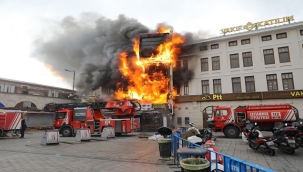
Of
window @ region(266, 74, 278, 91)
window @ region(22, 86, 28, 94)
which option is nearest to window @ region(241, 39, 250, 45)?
window @ region(266, 74, 278, 91)

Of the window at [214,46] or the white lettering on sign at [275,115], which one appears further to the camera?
the window at [214,46]

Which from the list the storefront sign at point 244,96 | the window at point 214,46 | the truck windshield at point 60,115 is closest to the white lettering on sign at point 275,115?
the storefront sign at point 244,96

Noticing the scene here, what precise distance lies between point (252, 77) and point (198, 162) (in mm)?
24470

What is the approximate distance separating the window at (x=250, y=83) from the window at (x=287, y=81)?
128 inches

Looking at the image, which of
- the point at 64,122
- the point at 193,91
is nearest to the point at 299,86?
the point at 193,91

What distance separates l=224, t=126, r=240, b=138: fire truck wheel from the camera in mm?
15172

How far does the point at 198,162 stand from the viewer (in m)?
3.69

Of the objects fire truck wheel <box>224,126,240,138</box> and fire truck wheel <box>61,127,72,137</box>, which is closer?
fire truck wheel <box>224,126,240,138</box>

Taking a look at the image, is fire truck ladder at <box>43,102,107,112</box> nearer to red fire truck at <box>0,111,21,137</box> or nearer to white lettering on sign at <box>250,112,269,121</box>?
red fire truck at <box>0,111,21,137</box>

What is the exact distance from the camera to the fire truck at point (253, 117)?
580 inches

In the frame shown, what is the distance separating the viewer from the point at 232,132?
603 inches

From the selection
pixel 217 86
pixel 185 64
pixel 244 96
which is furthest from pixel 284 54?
pixel 185 64

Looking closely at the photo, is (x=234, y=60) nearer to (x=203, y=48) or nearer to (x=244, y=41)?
(x=244, y=41)

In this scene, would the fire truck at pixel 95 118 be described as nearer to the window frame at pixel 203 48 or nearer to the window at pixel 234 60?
the window frame at pixel 203 48
